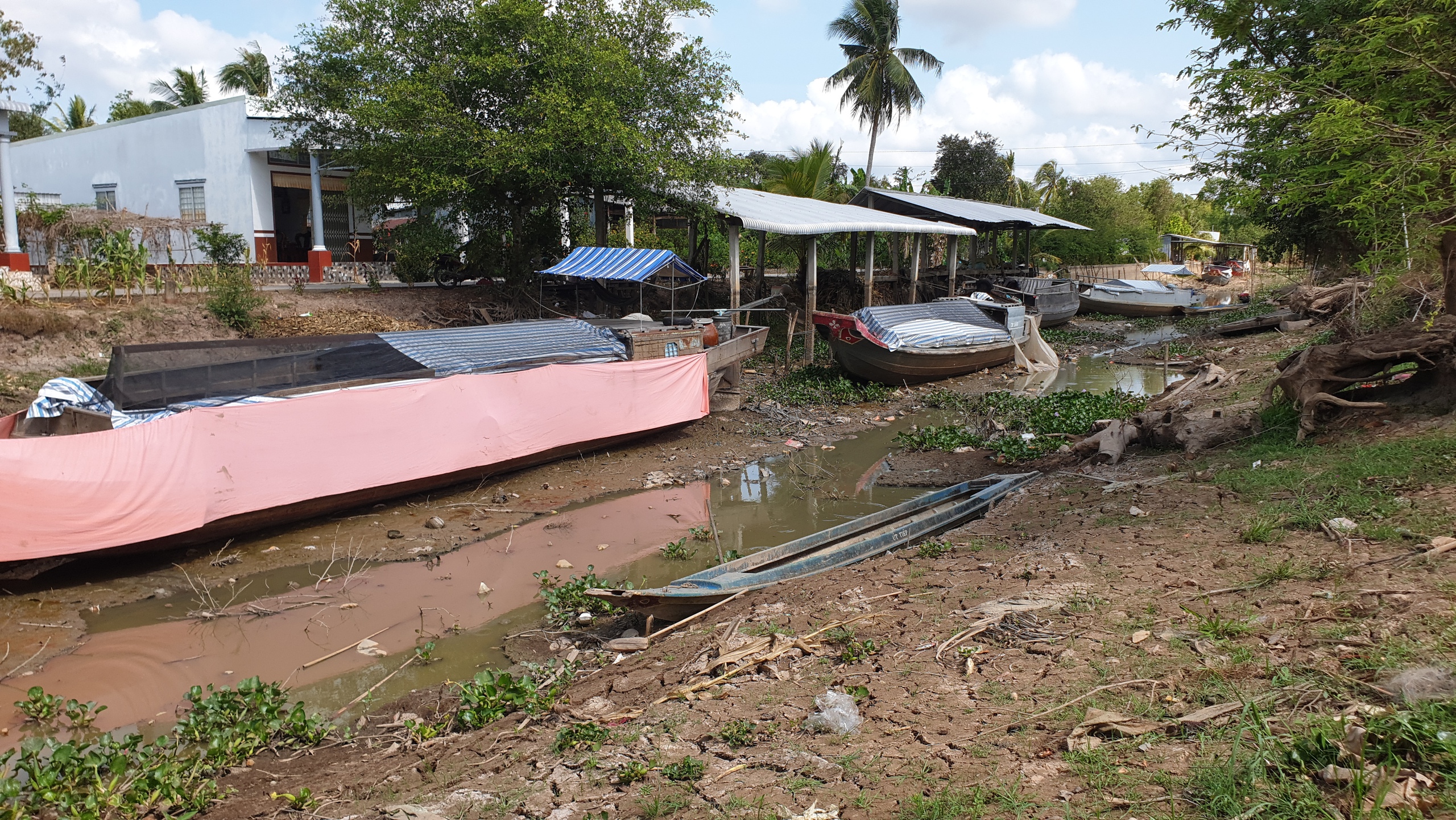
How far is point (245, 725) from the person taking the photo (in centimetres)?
500

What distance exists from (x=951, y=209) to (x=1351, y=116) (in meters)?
20.2

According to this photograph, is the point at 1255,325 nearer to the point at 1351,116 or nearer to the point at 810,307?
the point at 810,307

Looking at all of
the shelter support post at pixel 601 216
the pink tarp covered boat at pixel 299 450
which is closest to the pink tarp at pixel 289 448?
the pink tarp covered boat at pixel 299 450

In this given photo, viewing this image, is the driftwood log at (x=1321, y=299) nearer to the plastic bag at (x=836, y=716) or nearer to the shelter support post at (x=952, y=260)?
the shelter support post at (x=952, y=260)

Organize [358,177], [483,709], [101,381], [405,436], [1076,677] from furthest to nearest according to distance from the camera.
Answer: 1. [358,177]
2. [405,436]
3. [101,381]
4. [483,709]
5. [1076,677]

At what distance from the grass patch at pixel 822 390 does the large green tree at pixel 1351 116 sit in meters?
8.37

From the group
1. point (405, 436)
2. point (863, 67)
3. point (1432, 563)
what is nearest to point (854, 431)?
point (405, 436)

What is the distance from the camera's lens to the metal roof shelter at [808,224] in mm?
16516

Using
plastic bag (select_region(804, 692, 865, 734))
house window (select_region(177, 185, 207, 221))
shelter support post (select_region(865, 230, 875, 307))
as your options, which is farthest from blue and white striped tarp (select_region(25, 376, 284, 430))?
shelter support post (select_region(865, 230, 875, 307))

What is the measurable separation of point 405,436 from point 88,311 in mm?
7702

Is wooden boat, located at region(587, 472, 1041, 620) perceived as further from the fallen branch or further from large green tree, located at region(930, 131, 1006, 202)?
large green tree, located at region(930, 131, 1006, 202)

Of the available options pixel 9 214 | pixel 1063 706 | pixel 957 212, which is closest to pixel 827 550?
pixel 1063 706

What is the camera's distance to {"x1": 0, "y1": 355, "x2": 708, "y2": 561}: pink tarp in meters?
7.11

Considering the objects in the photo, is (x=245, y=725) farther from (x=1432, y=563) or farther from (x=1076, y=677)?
(x=1432, y=563)
